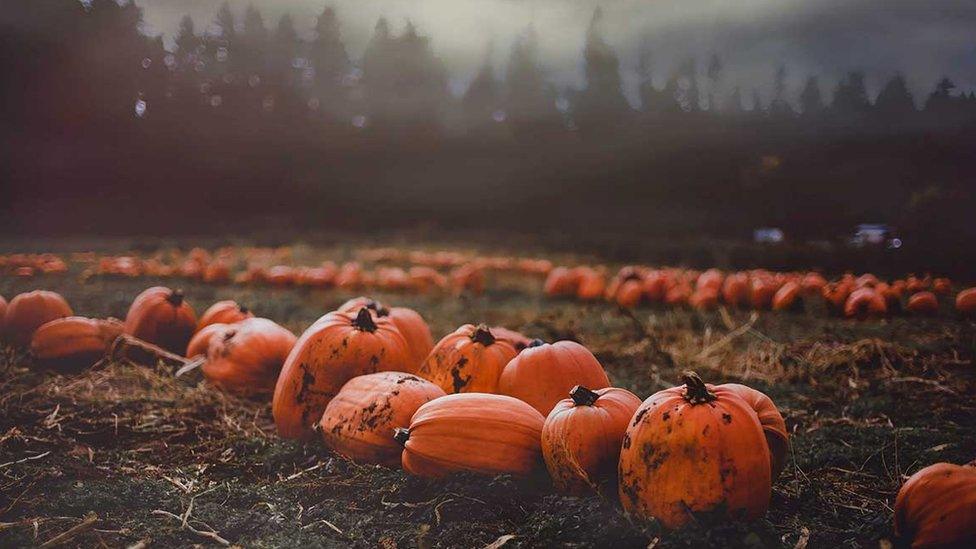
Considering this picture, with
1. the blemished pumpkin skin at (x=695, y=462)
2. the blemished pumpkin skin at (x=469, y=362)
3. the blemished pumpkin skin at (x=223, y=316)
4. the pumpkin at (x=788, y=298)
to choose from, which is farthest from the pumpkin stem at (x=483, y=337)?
the pumpkin at (x=788, y=298)

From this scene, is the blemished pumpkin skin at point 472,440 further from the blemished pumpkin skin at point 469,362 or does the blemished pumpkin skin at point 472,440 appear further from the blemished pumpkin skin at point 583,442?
the blemished pumpkin skin at point 469,362

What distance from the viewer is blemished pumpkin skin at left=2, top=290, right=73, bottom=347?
3904mm

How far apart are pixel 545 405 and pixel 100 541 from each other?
149 centimetres

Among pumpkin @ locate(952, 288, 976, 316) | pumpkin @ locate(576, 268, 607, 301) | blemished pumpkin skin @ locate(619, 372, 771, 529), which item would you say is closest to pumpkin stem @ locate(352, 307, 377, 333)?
blemished pumpkin skin @ locate(619, 372, 771, 529)

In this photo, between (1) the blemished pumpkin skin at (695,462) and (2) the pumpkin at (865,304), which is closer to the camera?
(1) the blemished pumpkin skin at (695,462)

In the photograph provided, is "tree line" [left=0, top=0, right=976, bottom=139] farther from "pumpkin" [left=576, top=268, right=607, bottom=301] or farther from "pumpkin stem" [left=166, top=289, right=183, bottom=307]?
"pumpkin" [left=576, top=268, right=607, bottom=301]

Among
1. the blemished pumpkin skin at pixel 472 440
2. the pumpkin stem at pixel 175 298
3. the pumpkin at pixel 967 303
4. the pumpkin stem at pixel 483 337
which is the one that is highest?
the pumpkin stem at pixel 175 298

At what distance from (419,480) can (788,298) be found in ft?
15.3

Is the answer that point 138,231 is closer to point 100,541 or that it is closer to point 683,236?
point 100,541

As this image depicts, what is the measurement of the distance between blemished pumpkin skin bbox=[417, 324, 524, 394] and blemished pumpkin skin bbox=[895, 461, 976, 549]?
4.78 feet

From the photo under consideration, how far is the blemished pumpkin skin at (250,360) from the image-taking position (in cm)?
324

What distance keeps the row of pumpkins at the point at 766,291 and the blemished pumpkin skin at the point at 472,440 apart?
390cm

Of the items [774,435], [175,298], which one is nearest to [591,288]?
[175,298]

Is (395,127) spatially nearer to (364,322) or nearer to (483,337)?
(364,322)
